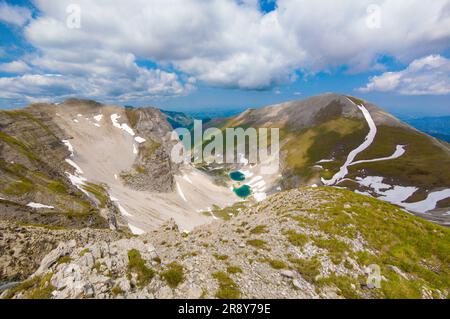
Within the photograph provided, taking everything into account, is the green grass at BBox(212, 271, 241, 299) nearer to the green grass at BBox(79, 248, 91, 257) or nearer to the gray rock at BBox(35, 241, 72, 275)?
the green grass at BBox(79, 248, 91, 257)

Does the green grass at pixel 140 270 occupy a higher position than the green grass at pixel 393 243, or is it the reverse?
the green grass at pixel 140 270

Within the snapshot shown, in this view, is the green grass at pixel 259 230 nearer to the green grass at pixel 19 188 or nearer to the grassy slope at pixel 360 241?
the grassy slope at pixel 360 241

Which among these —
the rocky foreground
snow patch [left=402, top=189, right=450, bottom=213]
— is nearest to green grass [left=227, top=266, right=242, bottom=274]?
the rocky foreground

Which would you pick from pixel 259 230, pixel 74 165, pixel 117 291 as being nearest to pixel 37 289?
pixel 117 291

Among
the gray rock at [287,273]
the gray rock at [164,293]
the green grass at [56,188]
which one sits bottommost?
the green grass at [56,188]

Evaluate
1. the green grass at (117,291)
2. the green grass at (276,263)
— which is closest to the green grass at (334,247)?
the green grass at (276,263)
